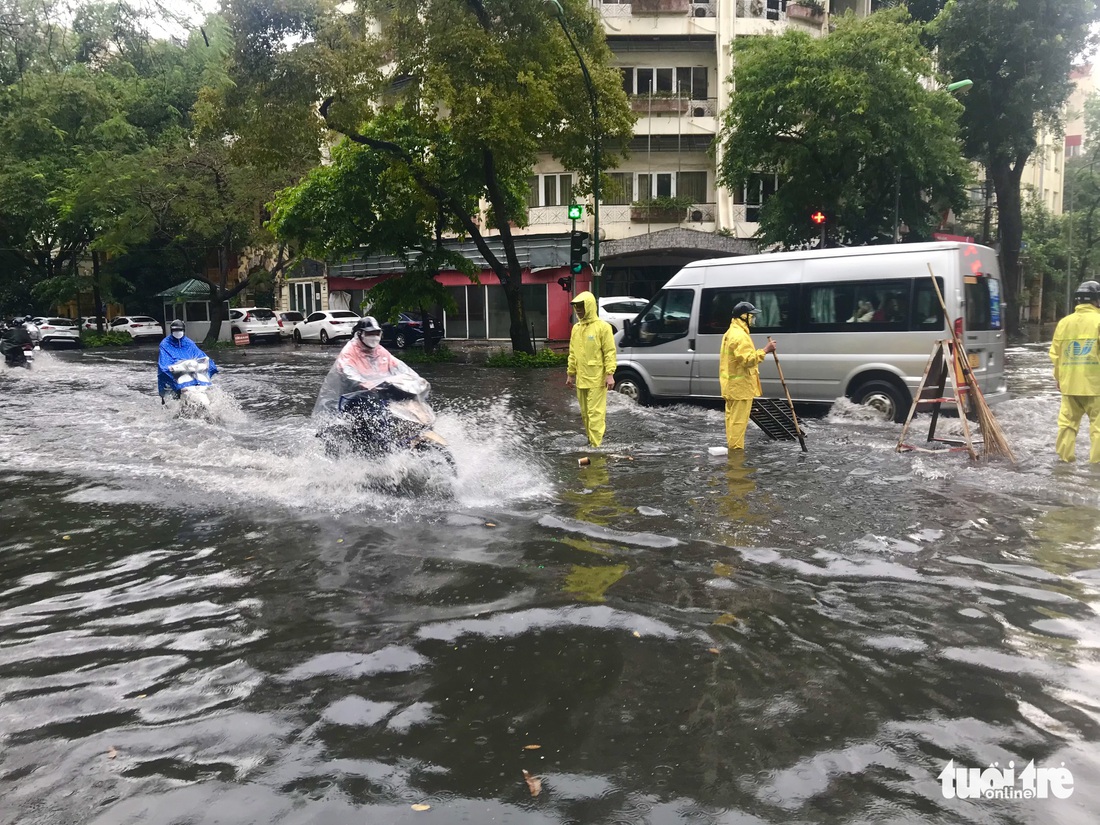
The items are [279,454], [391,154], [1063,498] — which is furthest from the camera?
[391,154]

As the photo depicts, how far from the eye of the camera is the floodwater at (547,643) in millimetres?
3211

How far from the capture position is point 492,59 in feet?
65.5

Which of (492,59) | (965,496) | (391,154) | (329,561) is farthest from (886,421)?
(391,154)

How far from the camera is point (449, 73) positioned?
2041cm

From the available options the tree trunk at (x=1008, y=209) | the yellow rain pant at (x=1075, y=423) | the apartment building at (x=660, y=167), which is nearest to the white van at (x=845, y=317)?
the yellow rain pant at (x=1075, y=423)

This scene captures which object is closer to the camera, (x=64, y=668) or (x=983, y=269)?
(x=64, y=668)

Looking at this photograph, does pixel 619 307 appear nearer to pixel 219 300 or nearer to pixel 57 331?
pixel 219 300

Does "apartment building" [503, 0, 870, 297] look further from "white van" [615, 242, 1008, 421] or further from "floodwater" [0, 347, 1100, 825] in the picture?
"floodwater" [0, 347, 1100, 825]

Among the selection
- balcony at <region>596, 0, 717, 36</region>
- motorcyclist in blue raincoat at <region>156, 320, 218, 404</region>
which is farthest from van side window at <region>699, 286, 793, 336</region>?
balcony at <region>596, 0, 717, 36</region>

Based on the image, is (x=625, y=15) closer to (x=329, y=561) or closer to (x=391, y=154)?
(x=391, y=154)

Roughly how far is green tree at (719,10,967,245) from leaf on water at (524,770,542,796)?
21962mm

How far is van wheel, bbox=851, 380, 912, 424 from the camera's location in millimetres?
11789

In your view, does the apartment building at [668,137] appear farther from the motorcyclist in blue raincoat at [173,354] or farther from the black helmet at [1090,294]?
the black helmet at [1090,294]

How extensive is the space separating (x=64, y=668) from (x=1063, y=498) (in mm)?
7258
